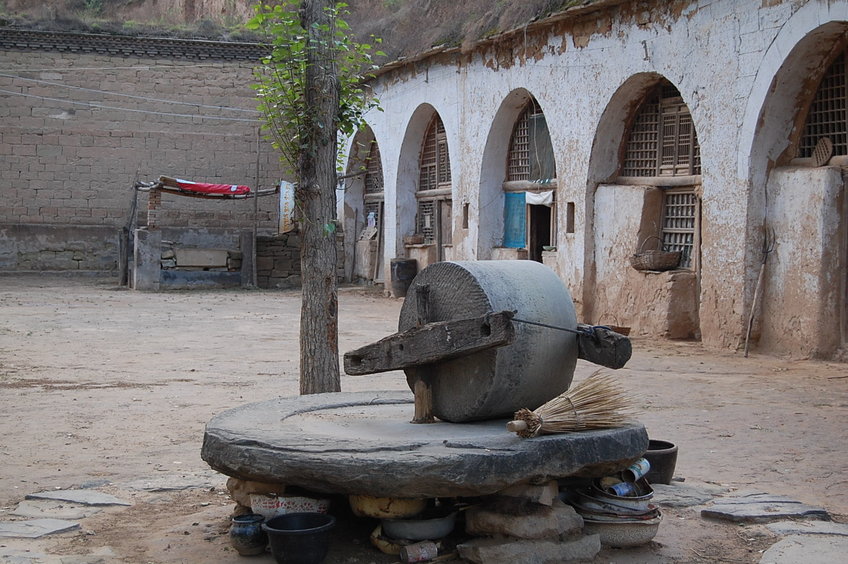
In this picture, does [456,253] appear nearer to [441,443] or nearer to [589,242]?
[589,242]

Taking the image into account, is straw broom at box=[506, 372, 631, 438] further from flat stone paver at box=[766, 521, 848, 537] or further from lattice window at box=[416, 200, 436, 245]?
lattice window at box=[416, 200, 436, 245]

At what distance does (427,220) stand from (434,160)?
112cm

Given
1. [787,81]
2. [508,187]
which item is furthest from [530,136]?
[787,81]

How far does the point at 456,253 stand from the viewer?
1600 centimetres

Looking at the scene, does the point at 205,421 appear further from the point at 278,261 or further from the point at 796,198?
the point at 278,261

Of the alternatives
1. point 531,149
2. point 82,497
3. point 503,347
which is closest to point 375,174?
point 531,149

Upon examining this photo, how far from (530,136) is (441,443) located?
37.1ft

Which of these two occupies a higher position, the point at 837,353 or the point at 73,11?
the point at 73,11

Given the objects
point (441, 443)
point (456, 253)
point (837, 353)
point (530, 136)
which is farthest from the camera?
point (456, 253)

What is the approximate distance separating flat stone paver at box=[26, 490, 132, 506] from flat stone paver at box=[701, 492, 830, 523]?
8.95 feet

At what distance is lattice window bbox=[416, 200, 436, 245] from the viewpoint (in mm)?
17800

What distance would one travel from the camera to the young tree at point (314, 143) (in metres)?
5.62

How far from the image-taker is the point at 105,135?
21.3m

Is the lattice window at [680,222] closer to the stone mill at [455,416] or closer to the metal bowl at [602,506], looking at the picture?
the stone mill at [455,416]
